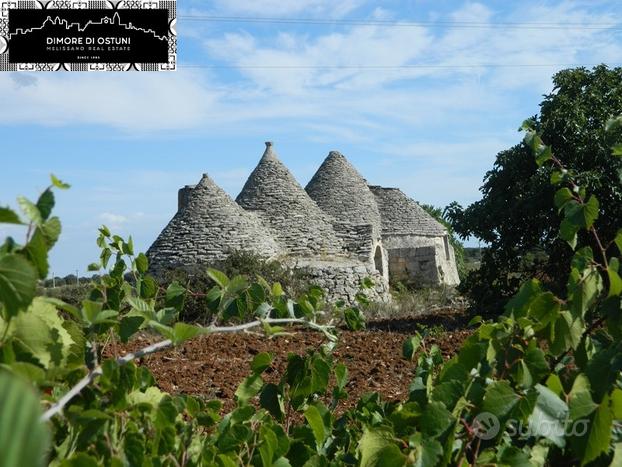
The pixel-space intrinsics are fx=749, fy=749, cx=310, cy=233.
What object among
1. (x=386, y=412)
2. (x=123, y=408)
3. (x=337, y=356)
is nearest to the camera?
(x=123, y=408)

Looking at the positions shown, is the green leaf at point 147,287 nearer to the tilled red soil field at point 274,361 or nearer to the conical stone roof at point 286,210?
the tilled red soil field at point 274,361

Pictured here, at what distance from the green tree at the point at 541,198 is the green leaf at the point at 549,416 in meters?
11.5

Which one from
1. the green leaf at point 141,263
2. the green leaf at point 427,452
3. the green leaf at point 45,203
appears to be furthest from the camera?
the green leaf at point 141,263

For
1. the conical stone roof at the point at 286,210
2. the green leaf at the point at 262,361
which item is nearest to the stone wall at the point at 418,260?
the conical stone roof at the point at 286,210

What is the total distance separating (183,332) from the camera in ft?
4.69

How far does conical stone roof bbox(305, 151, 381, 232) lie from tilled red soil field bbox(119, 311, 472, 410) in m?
14.9

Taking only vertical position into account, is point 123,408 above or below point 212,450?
above

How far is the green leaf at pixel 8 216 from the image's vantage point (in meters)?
1.03

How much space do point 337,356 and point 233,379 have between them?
5.05 ft

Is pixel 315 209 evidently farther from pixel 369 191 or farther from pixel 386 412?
pixel 386 412

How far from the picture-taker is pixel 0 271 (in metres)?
1.05

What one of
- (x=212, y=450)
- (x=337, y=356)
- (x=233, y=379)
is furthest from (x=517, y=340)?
(x=337, y=356)

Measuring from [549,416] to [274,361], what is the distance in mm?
6495

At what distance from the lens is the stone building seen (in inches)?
760
